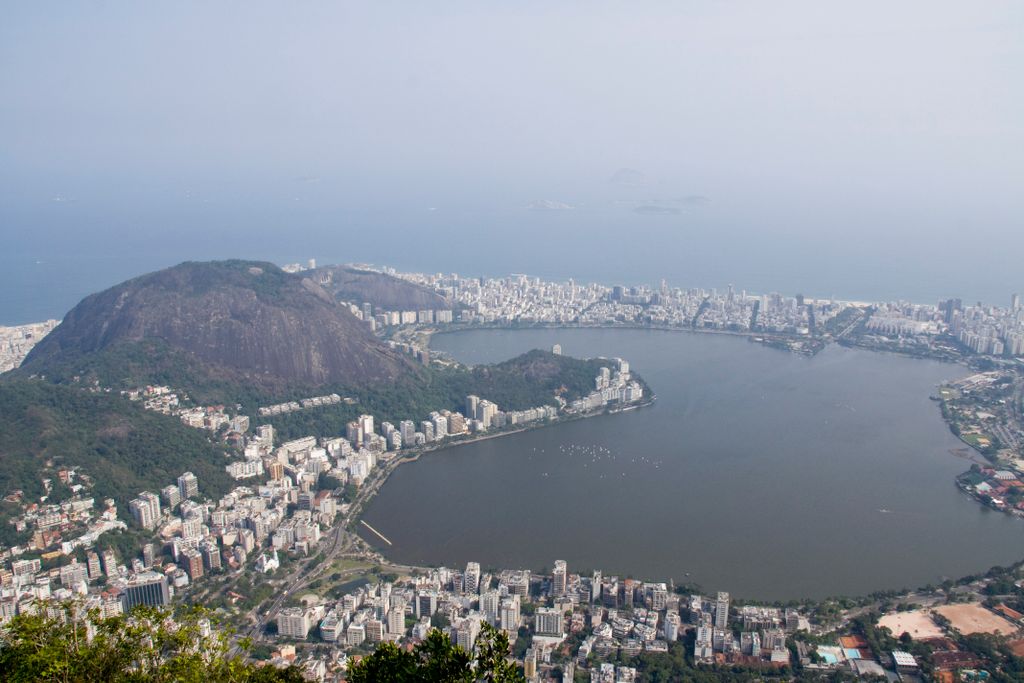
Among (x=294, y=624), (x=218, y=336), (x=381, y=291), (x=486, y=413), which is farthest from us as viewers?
(x=381, y=291)

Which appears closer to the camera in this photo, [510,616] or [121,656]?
[121,656]

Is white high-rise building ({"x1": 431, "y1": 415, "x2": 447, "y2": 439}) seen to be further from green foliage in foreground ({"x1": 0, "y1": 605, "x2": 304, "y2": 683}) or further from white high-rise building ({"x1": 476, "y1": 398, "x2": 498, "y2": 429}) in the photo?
green foliage in foreground ({"x1": 0, "y1": 605, "x2": 304, "y2": 683})

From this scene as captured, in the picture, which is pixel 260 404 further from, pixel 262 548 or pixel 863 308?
pixel 863 308

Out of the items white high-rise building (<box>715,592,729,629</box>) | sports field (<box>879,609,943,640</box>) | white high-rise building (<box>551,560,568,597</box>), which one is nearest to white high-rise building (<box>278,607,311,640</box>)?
white high-rise building (<box>551,560,568,597</box>)

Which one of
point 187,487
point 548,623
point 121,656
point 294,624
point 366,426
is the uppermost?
point 121,656

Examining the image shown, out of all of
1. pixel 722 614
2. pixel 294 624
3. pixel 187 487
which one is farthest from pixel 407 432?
pixel 722 614

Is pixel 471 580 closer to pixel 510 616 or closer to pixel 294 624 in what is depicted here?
pixel 510 616
